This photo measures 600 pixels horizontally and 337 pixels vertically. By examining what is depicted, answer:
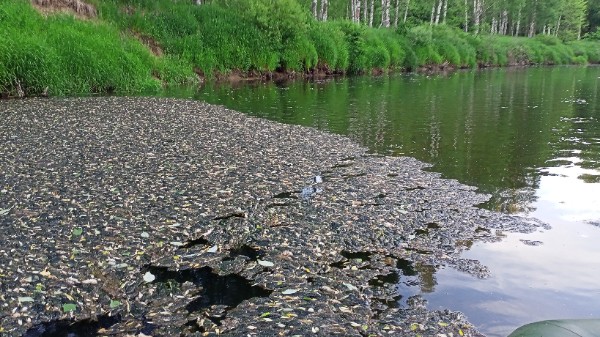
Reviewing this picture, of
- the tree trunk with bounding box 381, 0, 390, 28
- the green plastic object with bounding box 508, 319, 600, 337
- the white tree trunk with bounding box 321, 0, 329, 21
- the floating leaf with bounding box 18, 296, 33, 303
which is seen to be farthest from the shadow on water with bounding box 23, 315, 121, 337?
the tree trunk with bounding box 381, 0, 390, 28

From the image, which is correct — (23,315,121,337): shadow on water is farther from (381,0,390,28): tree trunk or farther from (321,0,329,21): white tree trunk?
(381,0,390,28): tree trunk

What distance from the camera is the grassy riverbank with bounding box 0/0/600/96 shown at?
2086cm

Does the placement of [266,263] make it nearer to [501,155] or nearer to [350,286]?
[350,286]

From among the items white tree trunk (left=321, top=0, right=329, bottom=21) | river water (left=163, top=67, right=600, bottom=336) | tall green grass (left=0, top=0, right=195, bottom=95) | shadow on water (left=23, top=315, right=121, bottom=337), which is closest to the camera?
shadow on water (left=23, top=315, right=121, bottom=337)

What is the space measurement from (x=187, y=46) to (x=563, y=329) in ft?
96.5

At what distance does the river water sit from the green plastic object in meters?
1.60

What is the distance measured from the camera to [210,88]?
27.7 m

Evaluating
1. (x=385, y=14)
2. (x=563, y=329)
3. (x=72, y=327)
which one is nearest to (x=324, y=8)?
(x=385, y=14)

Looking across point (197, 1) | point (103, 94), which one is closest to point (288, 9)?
point (197, 1)

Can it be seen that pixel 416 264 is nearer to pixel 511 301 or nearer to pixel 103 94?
pixel 511 301

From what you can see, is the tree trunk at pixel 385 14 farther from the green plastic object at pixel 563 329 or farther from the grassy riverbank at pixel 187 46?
the green plastic object at pixel 563 329

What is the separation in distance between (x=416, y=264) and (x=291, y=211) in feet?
7.55

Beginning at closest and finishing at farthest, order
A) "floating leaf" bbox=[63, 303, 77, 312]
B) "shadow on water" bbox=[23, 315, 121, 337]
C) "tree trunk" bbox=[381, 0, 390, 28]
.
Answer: "shadow on water" bbox=[23, 315, 121, 337]
"floating leaf" bbox=[63, 303, 77, 312]
"tree trunk" bbox=[381, 0, 390, 28]

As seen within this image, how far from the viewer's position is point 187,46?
99.9 ft
